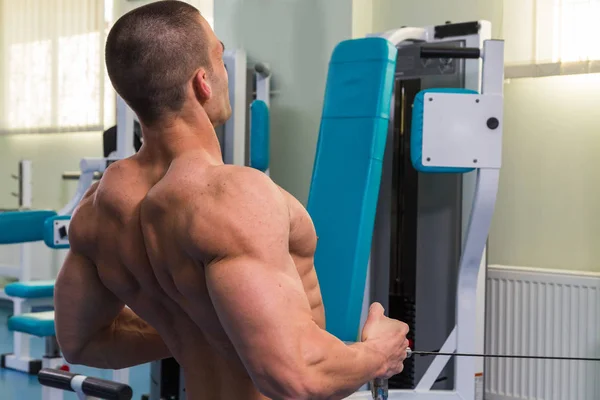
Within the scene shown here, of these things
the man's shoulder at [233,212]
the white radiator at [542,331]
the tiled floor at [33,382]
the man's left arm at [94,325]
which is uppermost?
the man's shoulder at [233,212]

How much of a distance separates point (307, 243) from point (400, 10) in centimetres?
324

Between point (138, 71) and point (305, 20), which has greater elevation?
point (305, 20)

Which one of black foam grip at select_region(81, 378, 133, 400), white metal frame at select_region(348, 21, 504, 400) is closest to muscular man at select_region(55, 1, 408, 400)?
black foam grip at select_region(81, 378, 133, 400)

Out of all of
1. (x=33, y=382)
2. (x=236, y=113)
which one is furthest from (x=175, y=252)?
(x=33, y=382)

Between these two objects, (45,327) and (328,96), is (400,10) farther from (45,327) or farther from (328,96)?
(45,327)

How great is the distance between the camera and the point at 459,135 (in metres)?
2.75

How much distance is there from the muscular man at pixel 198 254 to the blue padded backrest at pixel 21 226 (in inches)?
68.6

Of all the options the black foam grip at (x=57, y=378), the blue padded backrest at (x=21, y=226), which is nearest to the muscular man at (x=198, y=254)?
the black foam grip at (x=57, y=378)

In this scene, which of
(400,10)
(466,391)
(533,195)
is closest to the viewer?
(466,391)

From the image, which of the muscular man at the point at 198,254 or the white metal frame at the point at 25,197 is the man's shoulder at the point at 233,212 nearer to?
the muscular man at the point at 198,254

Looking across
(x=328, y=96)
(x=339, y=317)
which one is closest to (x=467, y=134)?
(x=328, y=96)

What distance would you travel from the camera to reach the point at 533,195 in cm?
378

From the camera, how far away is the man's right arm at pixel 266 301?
96 centimetres

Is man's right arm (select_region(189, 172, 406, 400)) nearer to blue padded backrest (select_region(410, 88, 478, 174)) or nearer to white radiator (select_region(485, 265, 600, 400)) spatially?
blue padded backrest (select_region(410, 88, 478, 174))
